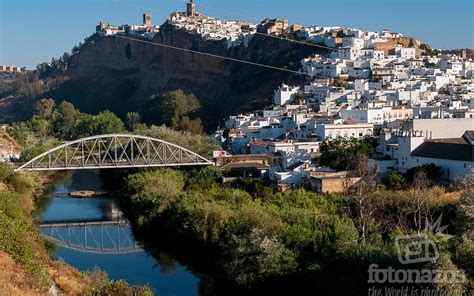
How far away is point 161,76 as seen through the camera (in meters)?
77.2

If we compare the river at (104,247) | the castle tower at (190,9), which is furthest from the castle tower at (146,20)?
the river at (104,247)

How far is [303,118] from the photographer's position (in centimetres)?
3728

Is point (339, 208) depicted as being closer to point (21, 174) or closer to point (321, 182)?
point (321, 182)

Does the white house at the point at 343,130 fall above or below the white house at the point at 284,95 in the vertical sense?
below

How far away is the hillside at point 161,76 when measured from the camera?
191 ft

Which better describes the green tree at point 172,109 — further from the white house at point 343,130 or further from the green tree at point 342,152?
the green tree at point 342,152

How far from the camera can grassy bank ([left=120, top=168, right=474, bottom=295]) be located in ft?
51.9

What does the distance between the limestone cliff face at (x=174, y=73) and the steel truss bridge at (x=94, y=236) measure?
85.4 ft

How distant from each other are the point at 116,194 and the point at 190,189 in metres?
6.90

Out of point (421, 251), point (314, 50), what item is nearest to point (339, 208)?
point (421, 251)

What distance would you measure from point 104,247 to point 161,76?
54136mm

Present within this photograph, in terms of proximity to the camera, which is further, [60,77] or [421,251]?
[60,77]
